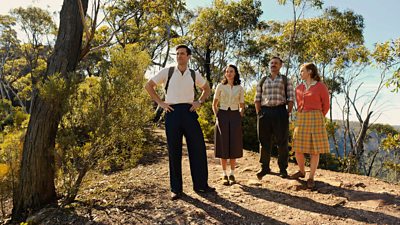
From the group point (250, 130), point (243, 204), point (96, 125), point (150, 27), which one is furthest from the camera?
point (150, 27)

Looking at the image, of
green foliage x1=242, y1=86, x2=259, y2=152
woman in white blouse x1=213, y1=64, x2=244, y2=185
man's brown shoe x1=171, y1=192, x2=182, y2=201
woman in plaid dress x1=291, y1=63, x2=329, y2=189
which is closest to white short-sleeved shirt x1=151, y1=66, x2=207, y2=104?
woman in white blouse x1=213, y1=64, x2=244, y2=185

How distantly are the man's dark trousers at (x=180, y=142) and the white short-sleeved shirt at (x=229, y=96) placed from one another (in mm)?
731

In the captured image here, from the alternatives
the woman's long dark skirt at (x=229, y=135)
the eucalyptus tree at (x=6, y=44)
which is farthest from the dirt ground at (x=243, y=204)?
the eucalyptus tree at (x=6, y=44)

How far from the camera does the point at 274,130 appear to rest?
456 cm

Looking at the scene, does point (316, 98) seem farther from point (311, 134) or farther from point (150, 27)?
point (150, 27)

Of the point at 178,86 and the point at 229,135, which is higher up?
the point at 178,86

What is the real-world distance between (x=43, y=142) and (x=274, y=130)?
329 cm

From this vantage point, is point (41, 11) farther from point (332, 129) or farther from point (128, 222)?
point (128, 222)

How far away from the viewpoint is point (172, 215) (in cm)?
347

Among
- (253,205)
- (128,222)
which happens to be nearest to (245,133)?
(253,205)

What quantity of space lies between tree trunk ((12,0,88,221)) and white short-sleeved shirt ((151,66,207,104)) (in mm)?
1233

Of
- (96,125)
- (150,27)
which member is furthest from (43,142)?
(150,27)

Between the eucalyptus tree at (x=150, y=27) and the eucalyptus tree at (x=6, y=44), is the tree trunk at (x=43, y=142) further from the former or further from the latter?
the eucalyptus tree at (x=6, y=44)

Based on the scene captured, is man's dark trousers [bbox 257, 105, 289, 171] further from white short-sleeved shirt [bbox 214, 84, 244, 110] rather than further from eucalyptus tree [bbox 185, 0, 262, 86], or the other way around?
eucalyptus tree [bbox 185, 0, 262, 86]
